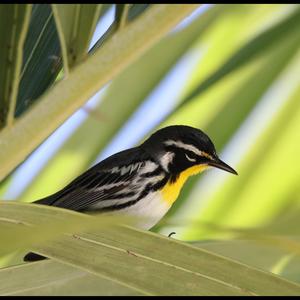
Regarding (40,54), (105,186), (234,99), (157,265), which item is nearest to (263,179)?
(234,99)

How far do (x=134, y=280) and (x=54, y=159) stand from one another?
0.77 metres

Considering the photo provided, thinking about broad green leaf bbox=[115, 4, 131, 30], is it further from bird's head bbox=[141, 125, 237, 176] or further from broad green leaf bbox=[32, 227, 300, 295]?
bird's head bbox=[141, 125, 237, 176]

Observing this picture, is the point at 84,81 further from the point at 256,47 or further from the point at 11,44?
the point at 256,47

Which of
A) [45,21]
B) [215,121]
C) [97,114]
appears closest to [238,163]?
[215,121]

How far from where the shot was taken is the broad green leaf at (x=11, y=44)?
0.75 meters

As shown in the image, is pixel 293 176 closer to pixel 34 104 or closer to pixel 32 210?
pixel 34 104

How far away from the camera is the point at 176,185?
183cm

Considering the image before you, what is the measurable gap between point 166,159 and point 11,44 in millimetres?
1175

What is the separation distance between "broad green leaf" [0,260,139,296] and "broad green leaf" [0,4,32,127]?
0.16 metres

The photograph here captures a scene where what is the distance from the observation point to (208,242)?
29.7 inches

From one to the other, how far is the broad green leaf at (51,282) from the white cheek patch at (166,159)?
102 cm

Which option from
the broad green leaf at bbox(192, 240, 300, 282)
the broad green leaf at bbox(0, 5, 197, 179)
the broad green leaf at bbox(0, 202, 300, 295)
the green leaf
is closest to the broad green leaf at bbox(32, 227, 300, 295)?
the broad green leaf at bbox(0, 202, 300, 295)

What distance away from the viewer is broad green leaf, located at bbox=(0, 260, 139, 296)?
0.70m

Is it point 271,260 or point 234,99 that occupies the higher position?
point 234,99
